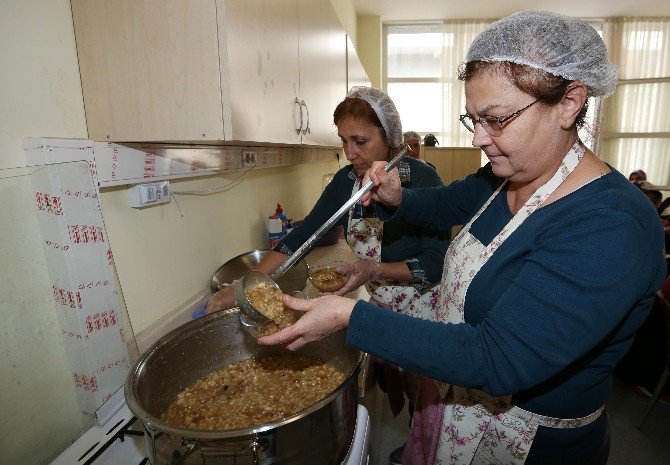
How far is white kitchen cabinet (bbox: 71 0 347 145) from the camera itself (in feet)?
2.82

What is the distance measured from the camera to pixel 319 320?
76 centimetres

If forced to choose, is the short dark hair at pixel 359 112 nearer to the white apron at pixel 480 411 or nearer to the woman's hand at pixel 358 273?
the woman's hand at pixel 358 273

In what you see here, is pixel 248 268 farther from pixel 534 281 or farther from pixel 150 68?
pixel 534 281

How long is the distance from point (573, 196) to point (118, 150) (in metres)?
1.07

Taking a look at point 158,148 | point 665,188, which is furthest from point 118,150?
point 665,188

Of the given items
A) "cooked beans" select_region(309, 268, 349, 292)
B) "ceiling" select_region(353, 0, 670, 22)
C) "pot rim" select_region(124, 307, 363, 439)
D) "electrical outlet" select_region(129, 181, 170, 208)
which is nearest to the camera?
"pot rim" select_region(124, 307, 363, 439)

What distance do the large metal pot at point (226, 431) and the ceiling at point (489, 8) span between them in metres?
4.46

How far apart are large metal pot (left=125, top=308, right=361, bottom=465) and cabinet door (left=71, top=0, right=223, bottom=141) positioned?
51 centimetres

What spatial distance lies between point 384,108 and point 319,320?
1.02m

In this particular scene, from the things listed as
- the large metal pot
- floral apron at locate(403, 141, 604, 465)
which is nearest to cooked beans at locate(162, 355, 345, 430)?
the large metal pot

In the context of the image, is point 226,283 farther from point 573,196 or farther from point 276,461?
point 573,196

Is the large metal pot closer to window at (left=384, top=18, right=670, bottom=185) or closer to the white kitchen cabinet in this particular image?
the white kitchen cabinet

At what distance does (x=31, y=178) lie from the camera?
84cm

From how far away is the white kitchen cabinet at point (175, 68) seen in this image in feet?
2.82
